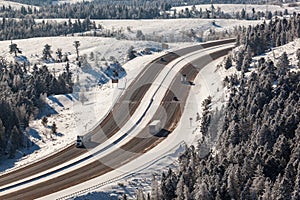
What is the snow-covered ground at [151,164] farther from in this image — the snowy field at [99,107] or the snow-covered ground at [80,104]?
the snow-covered ground at [80,104]

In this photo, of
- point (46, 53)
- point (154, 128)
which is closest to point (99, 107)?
point (154, 128)

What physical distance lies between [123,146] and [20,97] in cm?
3235

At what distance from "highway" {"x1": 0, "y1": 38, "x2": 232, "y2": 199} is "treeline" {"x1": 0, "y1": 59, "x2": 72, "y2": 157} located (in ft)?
39.6

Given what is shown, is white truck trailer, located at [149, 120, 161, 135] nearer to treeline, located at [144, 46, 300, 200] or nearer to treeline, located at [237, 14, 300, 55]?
treeline, located at [144, 46, 300, 200]

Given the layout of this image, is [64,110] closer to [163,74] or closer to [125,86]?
[125,86]

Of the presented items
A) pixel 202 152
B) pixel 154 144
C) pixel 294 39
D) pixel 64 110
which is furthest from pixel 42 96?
pixel 294 39

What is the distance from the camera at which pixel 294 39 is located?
337 feet

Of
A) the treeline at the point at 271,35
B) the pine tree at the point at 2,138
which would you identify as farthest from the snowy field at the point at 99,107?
the treeline at the point at 271,35

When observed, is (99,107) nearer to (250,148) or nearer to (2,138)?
(2,138)

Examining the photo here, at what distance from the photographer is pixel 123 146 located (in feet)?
251

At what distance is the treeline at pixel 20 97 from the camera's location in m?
82.0

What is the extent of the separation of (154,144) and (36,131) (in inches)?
991

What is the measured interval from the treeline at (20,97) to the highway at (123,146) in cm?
1208

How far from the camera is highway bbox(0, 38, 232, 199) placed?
2549 inches
